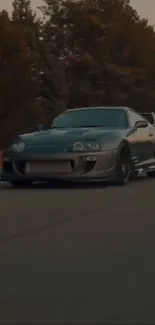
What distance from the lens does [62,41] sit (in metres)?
59.1

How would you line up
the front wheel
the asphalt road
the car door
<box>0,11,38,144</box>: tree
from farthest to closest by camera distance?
<box>0,11,38,144</box>: tree, the car door, the front wheel, the asphalt road

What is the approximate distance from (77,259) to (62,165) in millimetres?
5666

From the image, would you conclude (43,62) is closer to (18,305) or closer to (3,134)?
(3,134)

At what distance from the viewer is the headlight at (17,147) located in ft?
43.7

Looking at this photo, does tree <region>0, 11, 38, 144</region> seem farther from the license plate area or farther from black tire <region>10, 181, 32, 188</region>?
the license plate area

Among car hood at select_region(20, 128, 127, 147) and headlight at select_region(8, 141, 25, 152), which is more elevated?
car hood at select_region(20, 128, 127, 147)

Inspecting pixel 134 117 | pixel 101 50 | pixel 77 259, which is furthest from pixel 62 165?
pixel 101 50

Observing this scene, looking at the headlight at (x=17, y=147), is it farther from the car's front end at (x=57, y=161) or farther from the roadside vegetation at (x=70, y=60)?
the roadside vegetation at (x=70, y=60)

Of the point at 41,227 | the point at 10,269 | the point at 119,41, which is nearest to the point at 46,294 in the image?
the point at 10,269

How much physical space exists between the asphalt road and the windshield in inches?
103

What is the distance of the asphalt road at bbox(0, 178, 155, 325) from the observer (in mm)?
5777

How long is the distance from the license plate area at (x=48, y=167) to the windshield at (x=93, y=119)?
5.38ft

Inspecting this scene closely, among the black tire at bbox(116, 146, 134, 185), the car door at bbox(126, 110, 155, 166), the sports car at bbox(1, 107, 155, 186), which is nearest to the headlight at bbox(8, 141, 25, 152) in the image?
the sports car at bbox(1, 107, 155, 186)

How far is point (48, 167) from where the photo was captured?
13.2m
